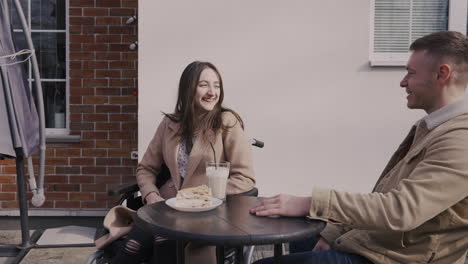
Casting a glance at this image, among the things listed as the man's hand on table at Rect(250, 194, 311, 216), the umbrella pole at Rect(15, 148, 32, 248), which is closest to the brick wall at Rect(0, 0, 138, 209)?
the umbrella pole at Rect(15, 148, 32, 248)

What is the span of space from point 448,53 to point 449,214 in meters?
0.50

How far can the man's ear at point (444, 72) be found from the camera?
1.70 m

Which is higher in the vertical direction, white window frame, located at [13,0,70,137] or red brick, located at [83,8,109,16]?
red brick, located at [83,8,109,16]

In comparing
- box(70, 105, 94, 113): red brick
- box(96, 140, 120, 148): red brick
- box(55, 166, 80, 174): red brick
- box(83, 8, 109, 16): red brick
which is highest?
box(83, 8, 109, 16): red brick

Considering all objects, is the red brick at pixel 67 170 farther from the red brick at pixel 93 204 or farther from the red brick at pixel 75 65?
the red brick at pixel 75 65

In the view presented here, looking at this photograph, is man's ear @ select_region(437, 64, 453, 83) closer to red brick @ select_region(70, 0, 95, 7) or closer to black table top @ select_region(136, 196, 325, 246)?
black table top @ select_region(136, 196, 325, 246)

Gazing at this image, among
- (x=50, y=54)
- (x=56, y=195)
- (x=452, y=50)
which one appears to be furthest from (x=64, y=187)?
(x=452, y=50)

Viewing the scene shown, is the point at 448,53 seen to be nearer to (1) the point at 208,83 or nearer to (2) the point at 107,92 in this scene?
(1) the point at 208,83

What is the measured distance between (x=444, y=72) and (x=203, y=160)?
4.36ft

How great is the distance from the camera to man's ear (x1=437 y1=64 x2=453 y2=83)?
66.8 inches

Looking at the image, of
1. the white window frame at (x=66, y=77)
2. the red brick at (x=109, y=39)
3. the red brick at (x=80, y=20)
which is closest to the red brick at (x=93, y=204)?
the white window frame at (x=66, y=77)

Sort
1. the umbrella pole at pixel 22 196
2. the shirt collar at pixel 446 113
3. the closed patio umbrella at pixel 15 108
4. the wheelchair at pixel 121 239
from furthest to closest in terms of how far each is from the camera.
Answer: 1. the umbrella pole at pixel 22 196
2. the closed patio umbrella at pixel 15 108
3. the wheelchair at pixel 121 239
4. the shirt collar at pixel 446 113

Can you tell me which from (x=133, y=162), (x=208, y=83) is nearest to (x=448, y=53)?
(x=208, y=83)

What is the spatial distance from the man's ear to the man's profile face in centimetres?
2
